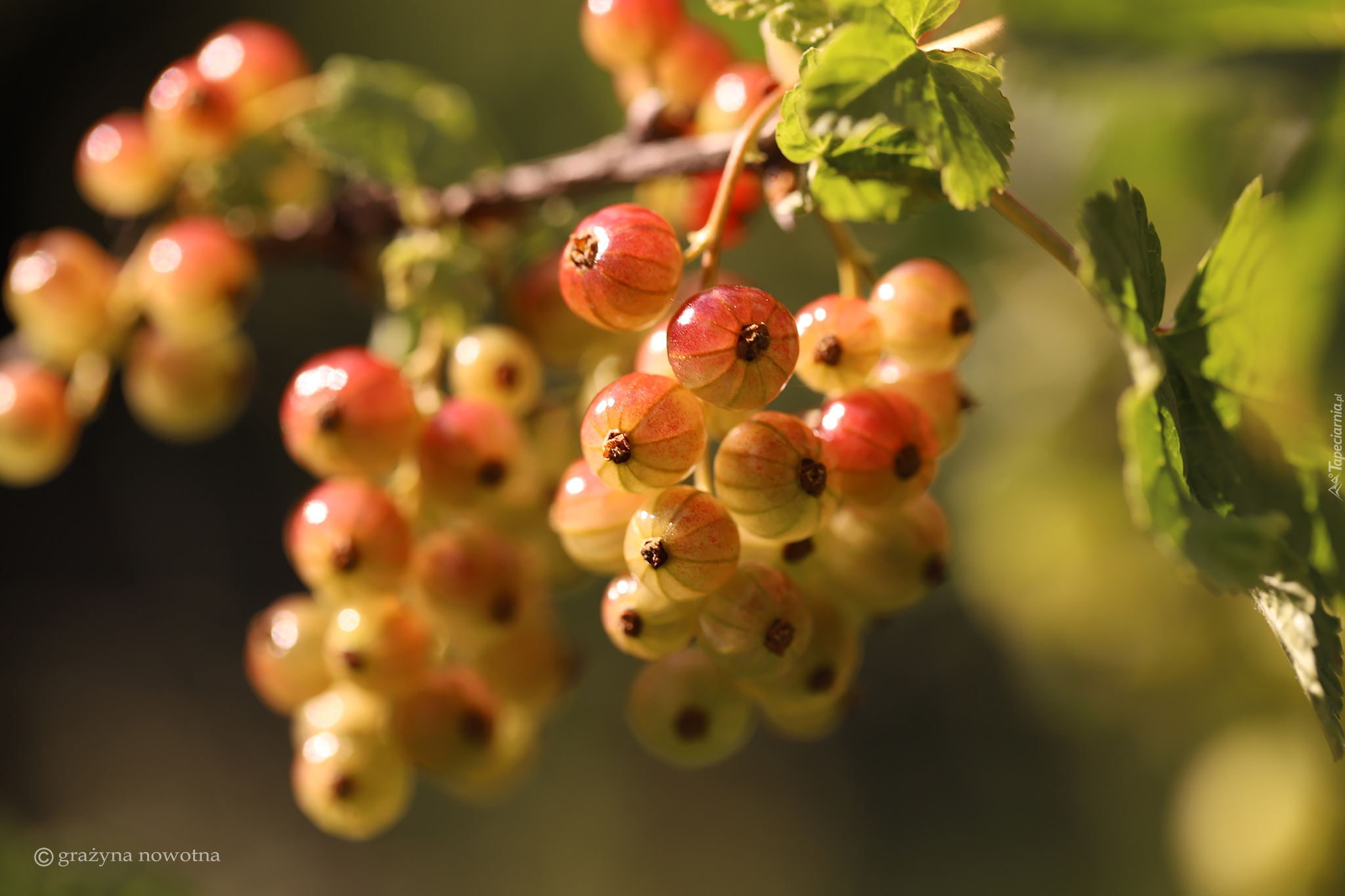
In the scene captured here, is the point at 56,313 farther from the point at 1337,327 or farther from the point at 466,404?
the point at 1337,327

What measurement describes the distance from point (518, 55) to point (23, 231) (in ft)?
2.97

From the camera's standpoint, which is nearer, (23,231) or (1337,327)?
(1337,327)

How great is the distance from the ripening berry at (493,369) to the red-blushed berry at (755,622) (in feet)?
0.66

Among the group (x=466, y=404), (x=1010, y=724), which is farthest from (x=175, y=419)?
(x=1010, y=724)

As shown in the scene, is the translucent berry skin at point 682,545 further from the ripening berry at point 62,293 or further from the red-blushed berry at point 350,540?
the ripening berry at point 62,293

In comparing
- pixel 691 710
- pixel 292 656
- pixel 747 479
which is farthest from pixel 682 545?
pixel 292 656

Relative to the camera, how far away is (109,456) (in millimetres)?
1637

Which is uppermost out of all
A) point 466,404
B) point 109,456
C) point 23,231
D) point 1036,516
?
point 466,404

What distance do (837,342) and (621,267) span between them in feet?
0.32

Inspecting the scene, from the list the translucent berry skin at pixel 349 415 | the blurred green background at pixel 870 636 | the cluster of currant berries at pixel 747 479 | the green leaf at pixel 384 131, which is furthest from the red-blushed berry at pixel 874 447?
the green leaf at pixel 384 131

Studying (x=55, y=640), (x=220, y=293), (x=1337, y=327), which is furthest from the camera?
(x=55, y=640)

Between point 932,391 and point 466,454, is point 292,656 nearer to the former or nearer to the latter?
point 466,454

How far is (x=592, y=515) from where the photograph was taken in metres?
0.41

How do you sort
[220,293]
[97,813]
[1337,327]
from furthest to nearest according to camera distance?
1. [97,813]
2. [220,293]
3. [1337,327]
